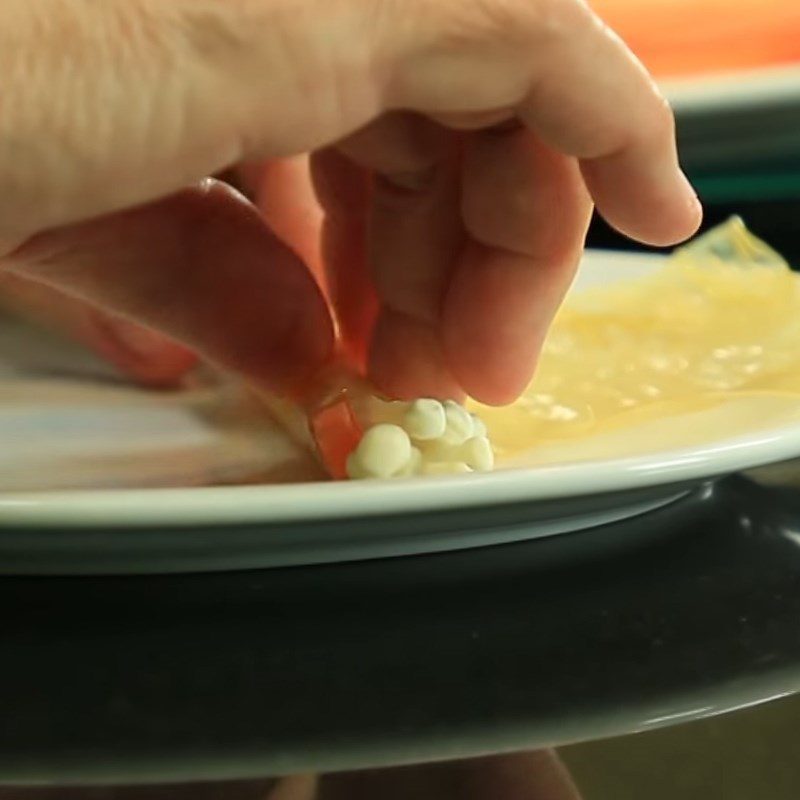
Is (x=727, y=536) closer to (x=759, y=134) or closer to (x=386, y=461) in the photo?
(x=386, y=461)

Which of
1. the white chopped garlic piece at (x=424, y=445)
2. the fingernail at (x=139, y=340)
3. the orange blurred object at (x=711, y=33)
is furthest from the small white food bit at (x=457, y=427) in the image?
→ the orange blurred object at (x=711, y=33)

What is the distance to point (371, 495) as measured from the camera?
1.07 ft

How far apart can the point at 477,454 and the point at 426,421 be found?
0.8 inches

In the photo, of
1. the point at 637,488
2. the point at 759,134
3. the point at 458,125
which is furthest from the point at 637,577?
the point at 759,134

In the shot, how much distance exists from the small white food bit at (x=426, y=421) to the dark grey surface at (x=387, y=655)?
0.04 m

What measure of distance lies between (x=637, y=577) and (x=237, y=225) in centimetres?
21

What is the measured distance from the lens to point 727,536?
445 millimetres

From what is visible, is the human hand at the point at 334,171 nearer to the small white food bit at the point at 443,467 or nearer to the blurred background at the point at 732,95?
the small white food bit at the point at 443,467

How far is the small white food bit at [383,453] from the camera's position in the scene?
394mm

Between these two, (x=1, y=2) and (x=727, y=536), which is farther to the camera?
(x=727, y=536)

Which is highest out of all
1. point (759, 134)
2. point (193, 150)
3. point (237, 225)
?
point (193, 150)

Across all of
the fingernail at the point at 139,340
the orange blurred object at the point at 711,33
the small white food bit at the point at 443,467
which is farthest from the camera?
the orange blurred object at the point at 711,33

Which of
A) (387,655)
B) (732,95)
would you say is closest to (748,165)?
(732,95)

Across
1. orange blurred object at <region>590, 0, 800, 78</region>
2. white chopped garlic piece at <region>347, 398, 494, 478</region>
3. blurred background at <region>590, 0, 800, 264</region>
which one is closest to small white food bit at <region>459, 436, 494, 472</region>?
white chopped garlic piece at <region>347, 398, 494, 478</region>
